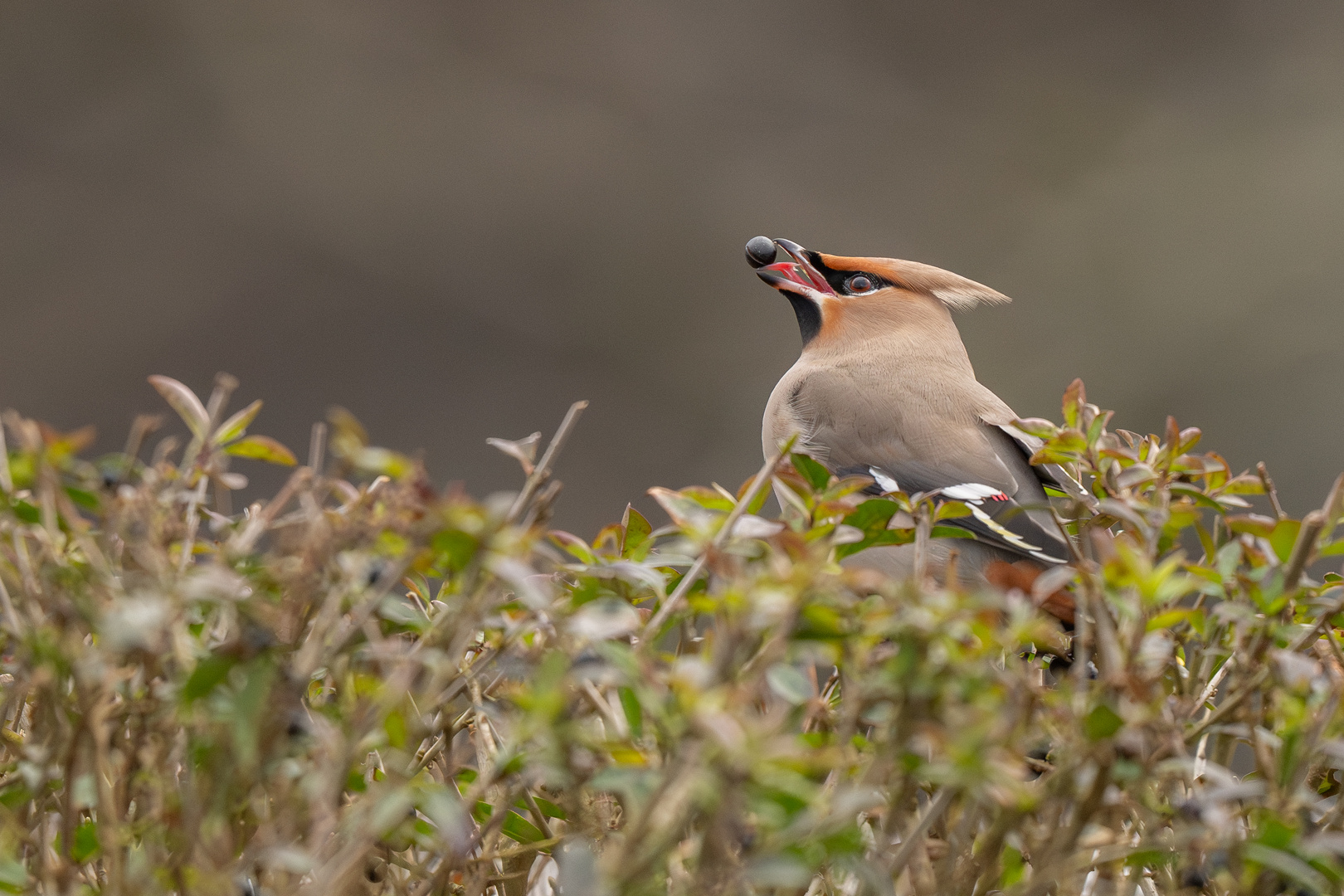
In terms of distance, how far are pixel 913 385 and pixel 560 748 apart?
77.1 inches

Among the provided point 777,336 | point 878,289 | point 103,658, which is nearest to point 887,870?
point 103,658

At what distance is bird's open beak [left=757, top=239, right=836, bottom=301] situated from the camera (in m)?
2.87

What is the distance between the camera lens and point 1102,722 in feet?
2.39

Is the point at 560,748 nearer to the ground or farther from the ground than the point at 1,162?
farther from the ground

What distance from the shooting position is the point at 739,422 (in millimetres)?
5723

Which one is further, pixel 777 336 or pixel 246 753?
pixel 777 336

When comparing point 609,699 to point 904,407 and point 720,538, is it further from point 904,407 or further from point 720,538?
point 904,407

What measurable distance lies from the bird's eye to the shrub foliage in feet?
6.13

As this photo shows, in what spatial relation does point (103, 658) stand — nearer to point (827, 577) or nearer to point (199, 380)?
point (827, 577)

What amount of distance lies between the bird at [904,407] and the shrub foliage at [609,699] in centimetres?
76

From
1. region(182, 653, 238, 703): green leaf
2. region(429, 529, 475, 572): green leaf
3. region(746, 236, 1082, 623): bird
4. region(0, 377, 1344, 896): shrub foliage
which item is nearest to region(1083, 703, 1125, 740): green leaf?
region(0, 377, 1344, 896): shrub foliage

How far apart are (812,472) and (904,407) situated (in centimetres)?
155

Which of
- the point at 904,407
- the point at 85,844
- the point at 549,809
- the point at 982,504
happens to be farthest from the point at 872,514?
the point at 904,407

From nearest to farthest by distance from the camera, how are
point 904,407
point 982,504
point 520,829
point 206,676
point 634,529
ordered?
point 206,676
point 520,829
point 634,529
point 982,504
point 904,407
